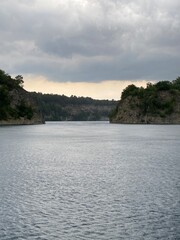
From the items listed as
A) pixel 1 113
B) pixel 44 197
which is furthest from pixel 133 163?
pixel 1 113

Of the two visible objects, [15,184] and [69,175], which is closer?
[15,184]

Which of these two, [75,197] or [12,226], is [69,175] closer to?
[75,197]

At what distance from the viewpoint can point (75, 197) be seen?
2819cm

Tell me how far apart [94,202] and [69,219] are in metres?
4.46

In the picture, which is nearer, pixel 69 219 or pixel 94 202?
pixel 69 219

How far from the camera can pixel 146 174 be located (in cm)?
3922

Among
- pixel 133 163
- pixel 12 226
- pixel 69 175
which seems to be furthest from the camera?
pixel 133 163

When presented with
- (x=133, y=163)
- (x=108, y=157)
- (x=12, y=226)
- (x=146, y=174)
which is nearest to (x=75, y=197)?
(x=12, y=226)

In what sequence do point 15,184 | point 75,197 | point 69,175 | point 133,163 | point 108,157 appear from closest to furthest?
point 75,197 < point 15,184 < point 69,175 < point 133,163 < point 108,157

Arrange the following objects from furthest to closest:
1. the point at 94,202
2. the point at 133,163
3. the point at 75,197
Answer: the point at 133,163
the point at 75,197
the point at 94,202

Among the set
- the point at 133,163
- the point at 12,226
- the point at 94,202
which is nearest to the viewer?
the point at 12,226

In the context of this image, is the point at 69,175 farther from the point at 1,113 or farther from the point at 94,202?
the point at 1,113

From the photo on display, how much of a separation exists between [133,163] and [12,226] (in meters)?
29.2

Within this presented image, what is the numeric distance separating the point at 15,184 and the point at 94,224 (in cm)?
1364
